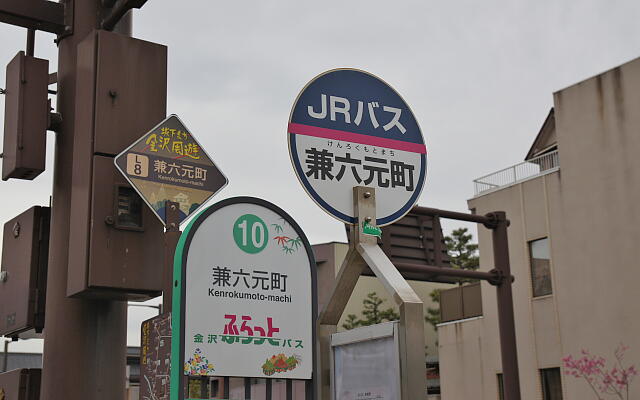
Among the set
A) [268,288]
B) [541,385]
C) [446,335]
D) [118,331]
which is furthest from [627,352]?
[268,288]

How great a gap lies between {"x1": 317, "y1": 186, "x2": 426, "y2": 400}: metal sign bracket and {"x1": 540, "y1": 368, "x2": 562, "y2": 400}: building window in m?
22.7

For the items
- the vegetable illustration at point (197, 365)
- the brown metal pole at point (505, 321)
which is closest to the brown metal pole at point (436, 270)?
the brown metal pole at point (505, 321)

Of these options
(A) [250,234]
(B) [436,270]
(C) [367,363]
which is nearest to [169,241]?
(A) [250,234]

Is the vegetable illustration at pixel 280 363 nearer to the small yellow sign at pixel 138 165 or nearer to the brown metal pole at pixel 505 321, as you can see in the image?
the small yellow sign at pixel 138 165

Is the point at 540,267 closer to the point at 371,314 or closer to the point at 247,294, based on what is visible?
the point at 371,314

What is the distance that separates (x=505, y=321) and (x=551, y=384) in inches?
391

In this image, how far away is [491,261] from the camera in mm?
27812

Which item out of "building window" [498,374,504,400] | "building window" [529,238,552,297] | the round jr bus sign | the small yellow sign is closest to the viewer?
the round jr bus sign

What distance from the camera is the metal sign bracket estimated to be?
3.11 m

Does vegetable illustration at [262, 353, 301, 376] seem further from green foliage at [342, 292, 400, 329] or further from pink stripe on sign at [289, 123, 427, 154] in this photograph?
green foliage at [342, 292, 400, 329]

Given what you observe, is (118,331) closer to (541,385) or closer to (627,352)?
(627,352)

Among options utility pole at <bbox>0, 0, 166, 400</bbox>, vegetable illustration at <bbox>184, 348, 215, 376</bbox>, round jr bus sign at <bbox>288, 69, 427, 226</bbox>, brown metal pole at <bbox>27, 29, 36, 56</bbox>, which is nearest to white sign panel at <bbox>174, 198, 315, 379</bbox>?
vegetable illustration at <bbox>184, 348, 215, 376</bbox>

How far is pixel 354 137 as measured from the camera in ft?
11.7

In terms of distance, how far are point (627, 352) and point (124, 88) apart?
19.0 metres
